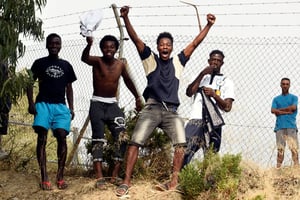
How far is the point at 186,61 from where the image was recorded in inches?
249

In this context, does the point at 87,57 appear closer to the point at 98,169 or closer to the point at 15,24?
the point at 98,169

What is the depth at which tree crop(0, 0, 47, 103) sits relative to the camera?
15.3 feet

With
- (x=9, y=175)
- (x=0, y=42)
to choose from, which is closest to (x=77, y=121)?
(x=9, y=175)

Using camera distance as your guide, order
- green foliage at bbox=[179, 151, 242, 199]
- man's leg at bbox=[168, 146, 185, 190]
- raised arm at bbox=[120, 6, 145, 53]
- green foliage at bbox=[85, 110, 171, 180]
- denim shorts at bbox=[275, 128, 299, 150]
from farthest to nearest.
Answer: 1. denim shorts at bbox=[275, 128, 299, 150]
2. green foliage at bbox=[85, 110, 171, 180]
3. raised arm at bbox=[120, 6, 145, 53]
4. man's leg at bbox=[168, 146, 185, 190]
5. green foliage at bbox=[179, 151, 242, 199]

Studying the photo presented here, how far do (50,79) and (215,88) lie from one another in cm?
183

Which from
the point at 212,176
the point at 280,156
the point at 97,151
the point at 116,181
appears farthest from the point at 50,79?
the point at 280,156

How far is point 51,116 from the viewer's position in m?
6.19

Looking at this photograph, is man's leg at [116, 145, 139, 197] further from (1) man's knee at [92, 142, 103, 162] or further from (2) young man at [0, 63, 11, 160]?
(2) young man at [0, 63, 11, 160]

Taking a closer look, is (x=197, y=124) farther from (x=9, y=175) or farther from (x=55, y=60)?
(x=9, y=175)

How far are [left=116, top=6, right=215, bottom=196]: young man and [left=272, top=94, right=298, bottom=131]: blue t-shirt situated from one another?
2.45 m

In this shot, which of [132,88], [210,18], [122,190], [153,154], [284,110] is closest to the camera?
[122,190]

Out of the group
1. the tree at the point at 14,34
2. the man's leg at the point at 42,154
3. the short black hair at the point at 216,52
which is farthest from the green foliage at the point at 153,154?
the tree at the point at 14,34

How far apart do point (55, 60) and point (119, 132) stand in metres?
1.04

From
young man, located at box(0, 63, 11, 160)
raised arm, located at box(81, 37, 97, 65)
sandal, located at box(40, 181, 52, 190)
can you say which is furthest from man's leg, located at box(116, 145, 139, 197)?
young man, located at box(0, 63, 11, 160)
